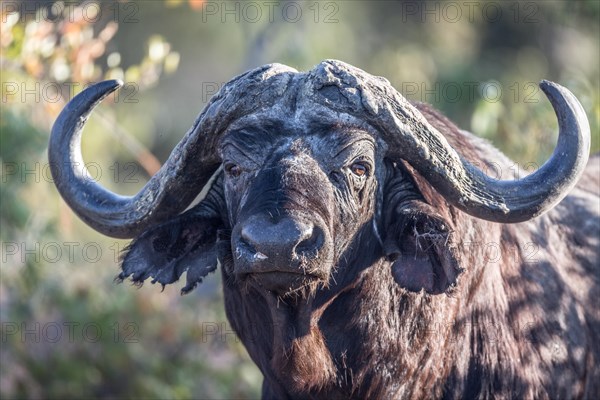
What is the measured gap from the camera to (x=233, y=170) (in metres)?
6.24

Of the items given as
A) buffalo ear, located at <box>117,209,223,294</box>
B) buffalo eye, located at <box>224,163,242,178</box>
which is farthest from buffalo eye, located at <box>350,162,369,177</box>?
buffalo ear, located at <box>117,209,223,294</box>

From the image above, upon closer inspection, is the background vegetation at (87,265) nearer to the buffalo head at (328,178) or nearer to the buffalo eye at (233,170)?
the buffalo head at (328,178)

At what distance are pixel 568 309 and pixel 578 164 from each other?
4.26ft

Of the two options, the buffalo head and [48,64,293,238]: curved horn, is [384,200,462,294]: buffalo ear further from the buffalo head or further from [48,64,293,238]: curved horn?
[48,64,293,238]: curved horn

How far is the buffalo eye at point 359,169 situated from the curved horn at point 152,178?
62 centimetres

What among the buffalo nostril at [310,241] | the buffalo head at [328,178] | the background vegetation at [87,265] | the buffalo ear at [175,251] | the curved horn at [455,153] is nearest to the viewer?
the buffalo nostril at [310,241]

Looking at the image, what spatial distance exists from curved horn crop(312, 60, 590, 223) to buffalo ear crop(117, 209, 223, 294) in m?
1.13

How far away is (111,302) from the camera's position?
10.9 m

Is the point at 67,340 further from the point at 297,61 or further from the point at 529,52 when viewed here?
the point at 529,52

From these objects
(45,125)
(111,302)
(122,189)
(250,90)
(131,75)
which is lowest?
(122,189)

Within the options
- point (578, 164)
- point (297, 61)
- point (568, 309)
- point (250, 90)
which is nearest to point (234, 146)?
point (250, 90)

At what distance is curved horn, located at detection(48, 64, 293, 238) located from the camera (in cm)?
636

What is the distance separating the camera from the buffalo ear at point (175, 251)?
21.7ft

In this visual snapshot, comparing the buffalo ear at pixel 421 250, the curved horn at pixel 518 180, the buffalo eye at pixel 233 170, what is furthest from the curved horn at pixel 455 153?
the buffalo eye at pixel 233 170
